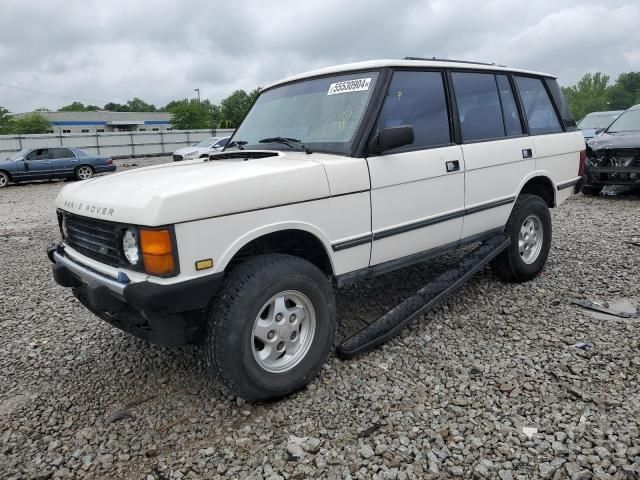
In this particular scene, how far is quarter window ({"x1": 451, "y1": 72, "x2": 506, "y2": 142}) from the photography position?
3.93 metres

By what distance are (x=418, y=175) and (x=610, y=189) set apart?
927 centimetres

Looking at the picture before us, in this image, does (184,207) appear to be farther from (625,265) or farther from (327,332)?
(625,265)

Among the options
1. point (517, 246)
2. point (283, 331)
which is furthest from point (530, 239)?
point (283, 331)

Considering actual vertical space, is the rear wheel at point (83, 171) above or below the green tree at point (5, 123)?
below

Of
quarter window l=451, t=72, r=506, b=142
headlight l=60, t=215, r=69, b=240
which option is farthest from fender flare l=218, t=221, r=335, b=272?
quarter window l=451, t=72, r=506, b=142

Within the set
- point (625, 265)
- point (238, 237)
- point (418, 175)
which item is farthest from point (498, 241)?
point (238, 237)

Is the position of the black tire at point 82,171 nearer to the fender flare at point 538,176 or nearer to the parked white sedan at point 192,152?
the parked white sedan at point 192,152

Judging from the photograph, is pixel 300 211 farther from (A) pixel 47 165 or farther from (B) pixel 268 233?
(A) pixel 47 165

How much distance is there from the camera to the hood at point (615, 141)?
8789 mm

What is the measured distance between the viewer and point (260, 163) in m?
3.08

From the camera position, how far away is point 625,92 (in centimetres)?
9781

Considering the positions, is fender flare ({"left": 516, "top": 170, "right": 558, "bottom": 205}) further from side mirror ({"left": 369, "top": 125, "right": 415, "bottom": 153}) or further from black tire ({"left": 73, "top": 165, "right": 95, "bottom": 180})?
black tire ({"left": 73, "top": 165, "right": 95, "bottom": 180})

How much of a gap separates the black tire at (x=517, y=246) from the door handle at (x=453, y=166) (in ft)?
3.45

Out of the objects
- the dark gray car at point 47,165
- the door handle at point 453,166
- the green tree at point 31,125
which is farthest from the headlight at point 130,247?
the green tree at point 31,125
